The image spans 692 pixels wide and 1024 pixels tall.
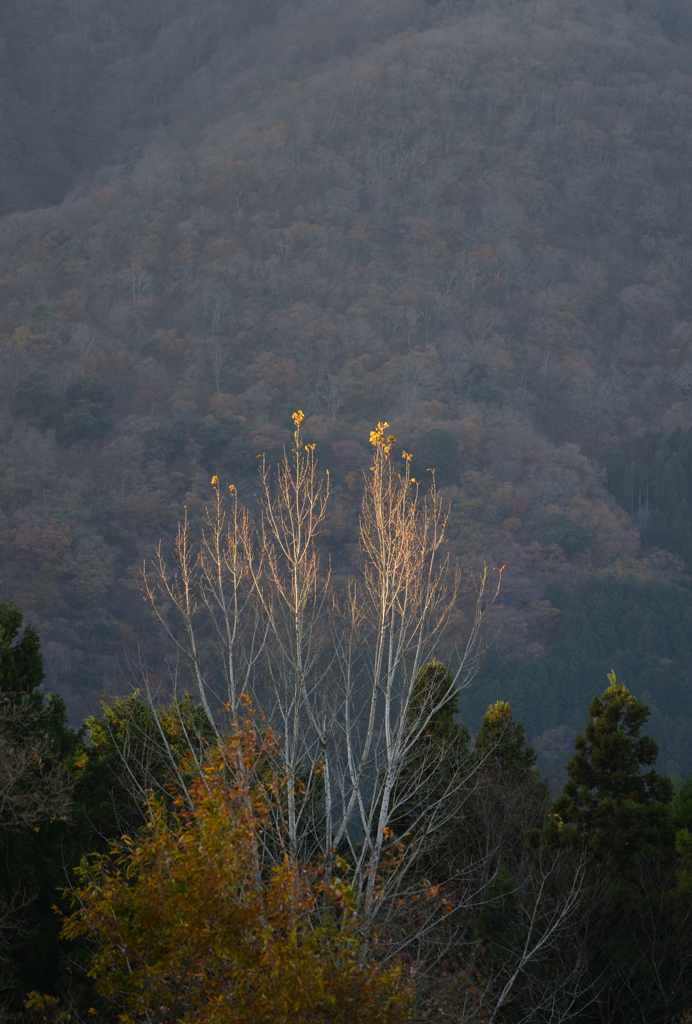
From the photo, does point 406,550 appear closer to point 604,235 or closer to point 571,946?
point 571,946

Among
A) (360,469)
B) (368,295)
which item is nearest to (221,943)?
(360,469)

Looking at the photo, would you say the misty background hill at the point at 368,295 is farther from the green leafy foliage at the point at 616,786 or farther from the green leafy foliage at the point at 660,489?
the green leafy foliage at the point at 616,786

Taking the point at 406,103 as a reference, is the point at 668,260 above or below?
below

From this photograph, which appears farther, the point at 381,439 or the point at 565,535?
the point at 565,535

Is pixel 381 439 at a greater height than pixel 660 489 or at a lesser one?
lesser

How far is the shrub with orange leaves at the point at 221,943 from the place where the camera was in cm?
579

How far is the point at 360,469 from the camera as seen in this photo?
64500mm

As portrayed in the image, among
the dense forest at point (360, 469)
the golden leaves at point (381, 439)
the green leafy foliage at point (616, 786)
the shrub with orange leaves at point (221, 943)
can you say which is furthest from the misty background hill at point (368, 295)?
the shrub with orange leaves at point (221, 943)

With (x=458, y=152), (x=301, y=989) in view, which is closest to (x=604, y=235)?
(x=458, y=152)

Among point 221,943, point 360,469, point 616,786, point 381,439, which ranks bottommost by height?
point 221,943

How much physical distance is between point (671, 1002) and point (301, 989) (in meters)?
6.66

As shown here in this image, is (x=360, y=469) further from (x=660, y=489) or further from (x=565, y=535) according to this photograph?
(x=660, y=489)

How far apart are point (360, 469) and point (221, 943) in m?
58.8

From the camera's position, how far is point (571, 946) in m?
11.0
